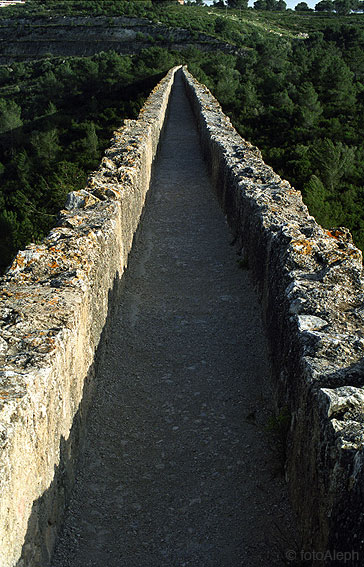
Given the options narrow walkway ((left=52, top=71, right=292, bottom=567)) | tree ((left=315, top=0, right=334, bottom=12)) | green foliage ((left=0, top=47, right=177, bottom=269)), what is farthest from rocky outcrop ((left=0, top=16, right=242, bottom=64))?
narrow walkway ((left=52, top=71, right=292, bottom=567))

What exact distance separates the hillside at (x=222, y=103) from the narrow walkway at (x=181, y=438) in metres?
6.98

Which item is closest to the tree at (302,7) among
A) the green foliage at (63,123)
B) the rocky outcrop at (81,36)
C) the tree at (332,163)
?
the rocky outcrop at (81,36)

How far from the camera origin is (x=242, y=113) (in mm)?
27891

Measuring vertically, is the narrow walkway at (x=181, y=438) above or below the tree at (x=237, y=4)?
below

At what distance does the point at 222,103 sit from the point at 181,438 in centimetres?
2627

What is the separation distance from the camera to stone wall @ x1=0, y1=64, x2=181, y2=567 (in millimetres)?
2836

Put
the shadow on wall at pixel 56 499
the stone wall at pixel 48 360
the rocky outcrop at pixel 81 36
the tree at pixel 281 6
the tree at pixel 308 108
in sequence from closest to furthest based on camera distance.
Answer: the stone wall at pixel 48 360 → the shadow on wall at pixel 56 499 → the tree at pixel 308 108 → the rocky outcrop at pixel 81 36 → the tree at pixel 281 6

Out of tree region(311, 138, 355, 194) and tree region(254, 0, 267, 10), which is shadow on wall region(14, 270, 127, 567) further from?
tree region(254, 0, 267, 10)

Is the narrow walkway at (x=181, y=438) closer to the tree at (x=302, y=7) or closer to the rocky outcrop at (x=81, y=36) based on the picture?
the rocky outcrop at (x=81, y=36)

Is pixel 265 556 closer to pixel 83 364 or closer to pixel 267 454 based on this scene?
pixel 267 454

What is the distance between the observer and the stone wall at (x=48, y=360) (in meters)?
2.84

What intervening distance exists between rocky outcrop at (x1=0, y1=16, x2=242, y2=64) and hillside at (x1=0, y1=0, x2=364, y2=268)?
1.49 ft

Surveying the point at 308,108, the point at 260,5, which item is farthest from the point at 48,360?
the point at 260,5

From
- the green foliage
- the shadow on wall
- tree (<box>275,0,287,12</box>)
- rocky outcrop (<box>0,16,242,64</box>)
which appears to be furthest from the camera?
tree (<box>275,0,287,12</box>)
